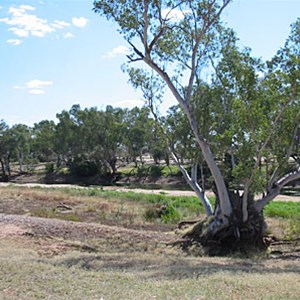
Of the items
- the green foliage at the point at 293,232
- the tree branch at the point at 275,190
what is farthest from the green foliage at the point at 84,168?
the tree branch at the point at 275,190

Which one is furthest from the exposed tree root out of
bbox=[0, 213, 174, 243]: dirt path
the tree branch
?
bbox=[0, 213, 174, 243]: dirt path

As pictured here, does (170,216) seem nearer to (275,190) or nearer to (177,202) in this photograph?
(177,202)

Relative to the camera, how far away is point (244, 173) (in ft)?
46.8

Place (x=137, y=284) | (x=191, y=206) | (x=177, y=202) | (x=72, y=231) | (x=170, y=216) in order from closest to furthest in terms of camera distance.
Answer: (x=137, y=284)
(x=72, y=231)
(x=170, y=216)
(x=191, y=206)
(x=177, y=202)

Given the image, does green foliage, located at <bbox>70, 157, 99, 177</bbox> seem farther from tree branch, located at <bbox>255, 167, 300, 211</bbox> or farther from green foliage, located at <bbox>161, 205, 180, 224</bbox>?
tree branch, located at <bbox>255, 167, 300, 211</bbox>

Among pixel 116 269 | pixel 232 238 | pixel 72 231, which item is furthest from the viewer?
pixel 72 231

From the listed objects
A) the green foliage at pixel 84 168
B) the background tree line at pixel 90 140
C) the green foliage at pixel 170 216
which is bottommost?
the green foliage at pixel 170 216

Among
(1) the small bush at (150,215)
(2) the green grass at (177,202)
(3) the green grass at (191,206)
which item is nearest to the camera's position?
(1) the small bush at (150,215)

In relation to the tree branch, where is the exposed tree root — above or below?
below

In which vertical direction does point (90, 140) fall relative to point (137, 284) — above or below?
above

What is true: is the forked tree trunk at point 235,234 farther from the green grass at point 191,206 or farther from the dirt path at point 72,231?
the green grass at point 191,206

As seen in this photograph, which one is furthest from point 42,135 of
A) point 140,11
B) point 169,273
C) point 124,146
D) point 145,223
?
point 169,273

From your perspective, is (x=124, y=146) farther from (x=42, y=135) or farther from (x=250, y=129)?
(x=250, y=129)

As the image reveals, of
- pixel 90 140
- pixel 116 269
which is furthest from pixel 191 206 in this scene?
pixel 90 140
